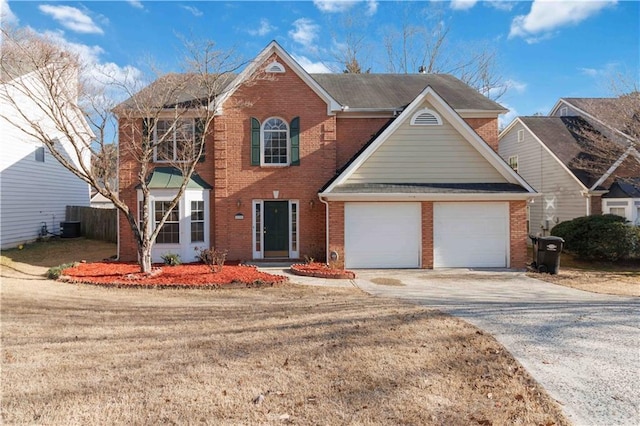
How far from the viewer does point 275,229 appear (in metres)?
13.8

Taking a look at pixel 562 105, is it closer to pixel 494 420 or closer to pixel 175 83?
A: pixel 175 83

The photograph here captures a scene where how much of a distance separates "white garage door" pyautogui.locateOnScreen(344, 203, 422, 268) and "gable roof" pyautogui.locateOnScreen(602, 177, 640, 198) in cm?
1050

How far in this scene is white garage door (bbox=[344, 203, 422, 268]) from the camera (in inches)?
489

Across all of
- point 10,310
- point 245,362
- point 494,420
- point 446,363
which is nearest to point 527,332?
point 446,363

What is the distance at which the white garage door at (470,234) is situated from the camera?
492 inches

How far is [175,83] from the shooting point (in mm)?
11469

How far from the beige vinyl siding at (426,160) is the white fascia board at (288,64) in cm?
266

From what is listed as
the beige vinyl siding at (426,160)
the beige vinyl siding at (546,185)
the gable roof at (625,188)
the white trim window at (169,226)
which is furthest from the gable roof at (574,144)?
the white trim window at (169,226)

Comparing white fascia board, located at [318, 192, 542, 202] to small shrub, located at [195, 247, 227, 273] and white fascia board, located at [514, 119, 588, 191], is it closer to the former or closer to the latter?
small shrub, located at [195, 247, 227, 273]

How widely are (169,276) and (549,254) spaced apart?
12.0 metres

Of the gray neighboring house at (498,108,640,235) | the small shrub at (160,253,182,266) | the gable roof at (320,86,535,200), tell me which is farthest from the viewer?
the gray neighboring house at (498,108,640,235)

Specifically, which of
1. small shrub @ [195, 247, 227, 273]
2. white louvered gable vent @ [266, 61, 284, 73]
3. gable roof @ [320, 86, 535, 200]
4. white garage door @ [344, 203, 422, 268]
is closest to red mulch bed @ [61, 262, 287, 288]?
small shrub @ [195, 247, 227, 273]

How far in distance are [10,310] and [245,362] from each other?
5.59m

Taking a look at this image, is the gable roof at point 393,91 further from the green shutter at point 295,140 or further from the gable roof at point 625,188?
the gable roof at point 625,188
